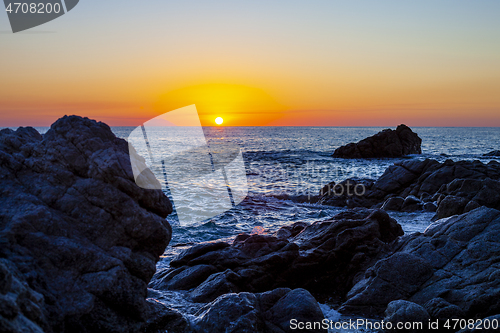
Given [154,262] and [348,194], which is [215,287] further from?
[348,194]

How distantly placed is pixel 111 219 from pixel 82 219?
0.41m

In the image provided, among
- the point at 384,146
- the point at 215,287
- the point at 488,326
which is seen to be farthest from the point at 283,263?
the point at 384,146

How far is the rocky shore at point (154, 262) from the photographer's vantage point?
4.38 m

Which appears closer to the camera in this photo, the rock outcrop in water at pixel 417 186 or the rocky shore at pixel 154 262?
the rocky shore at pixel 154 262

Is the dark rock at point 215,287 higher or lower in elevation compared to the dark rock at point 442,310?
higher

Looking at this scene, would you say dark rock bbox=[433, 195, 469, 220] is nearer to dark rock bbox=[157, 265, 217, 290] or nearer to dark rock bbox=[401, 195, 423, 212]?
dark rock bbox=[401, 195, 423, 212]

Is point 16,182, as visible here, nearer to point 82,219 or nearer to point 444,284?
point 82,219

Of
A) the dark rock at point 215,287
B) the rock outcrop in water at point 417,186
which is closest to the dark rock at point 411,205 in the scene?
the rock outcrop in water at point 417,186

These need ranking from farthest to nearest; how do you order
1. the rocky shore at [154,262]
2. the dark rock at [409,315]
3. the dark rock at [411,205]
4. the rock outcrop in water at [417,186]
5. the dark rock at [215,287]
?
the dark rock at [411,205]
the rock outcrop in water at [417,186]
the dark rock at [215,287]
the dark rock at [409,315]
the rocky shore at [154,262]

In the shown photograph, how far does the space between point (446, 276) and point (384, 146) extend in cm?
4831

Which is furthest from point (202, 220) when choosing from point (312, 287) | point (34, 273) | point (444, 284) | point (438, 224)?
point (34, 273)

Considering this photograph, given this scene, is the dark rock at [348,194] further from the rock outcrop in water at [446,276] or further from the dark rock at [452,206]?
the rock outcrop in water at [446,276]

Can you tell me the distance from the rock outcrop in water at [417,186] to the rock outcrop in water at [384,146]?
2992 centimetres

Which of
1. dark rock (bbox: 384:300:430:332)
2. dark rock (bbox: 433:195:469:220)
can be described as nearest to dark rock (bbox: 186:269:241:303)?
dark rock (bbox: 384:300:430:332)
